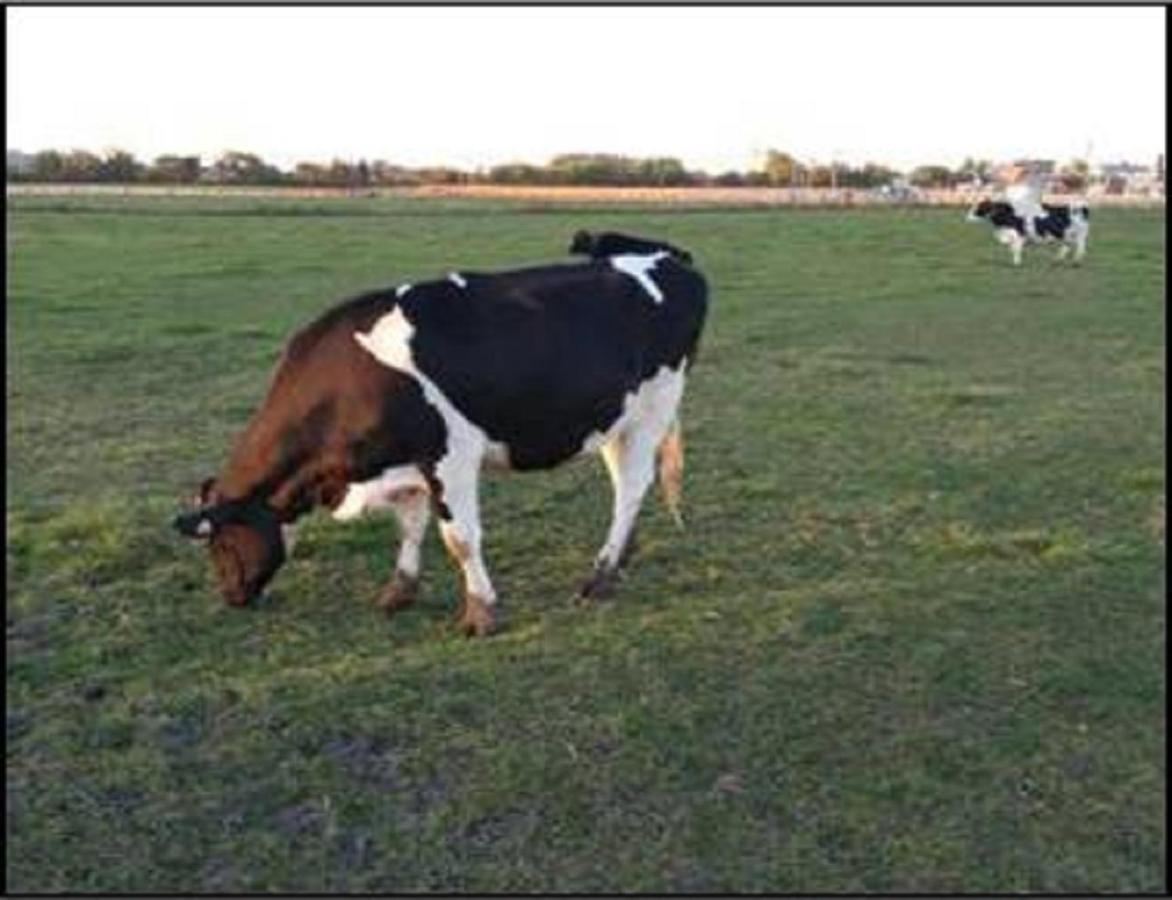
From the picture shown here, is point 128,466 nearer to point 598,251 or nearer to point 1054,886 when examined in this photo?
point 598,251

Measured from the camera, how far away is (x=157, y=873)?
15.7 ft

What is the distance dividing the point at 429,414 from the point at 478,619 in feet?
3.07

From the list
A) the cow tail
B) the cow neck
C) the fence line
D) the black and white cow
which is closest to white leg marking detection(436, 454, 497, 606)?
the cow neck

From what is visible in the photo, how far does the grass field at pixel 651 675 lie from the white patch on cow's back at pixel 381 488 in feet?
1.78

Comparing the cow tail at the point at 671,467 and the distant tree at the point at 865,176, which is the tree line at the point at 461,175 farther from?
the cow tail at the point at 671,467

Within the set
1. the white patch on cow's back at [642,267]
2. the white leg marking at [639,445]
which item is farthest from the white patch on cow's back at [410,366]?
the white patch on cow's back at [642,267]

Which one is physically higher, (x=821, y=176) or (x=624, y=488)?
(x=821, y=176)

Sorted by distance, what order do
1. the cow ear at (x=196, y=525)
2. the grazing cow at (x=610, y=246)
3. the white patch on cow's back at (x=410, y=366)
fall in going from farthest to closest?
the grazing cow at (x=610, y=246) < the cow ear at (x=196, y=525) < the white patch on cow's back at (x=410, y=366)

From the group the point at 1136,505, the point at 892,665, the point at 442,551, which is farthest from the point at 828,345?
the point at 892,665

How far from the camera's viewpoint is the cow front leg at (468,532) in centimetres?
674

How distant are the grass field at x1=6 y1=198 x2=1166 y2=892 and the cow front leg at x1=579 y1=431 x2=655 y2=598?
0.50ft

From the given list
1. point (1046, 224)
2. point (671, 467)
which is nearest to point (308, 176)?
point (1046, 224)

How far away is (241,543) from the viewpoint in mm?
6961

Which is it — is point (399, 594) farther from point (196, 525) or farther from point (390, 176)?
point (390, 176)
